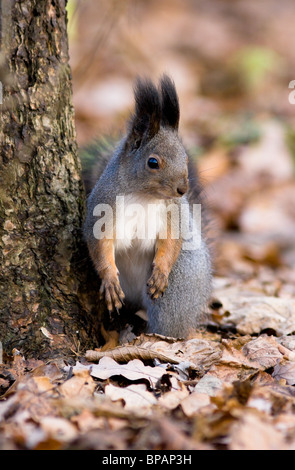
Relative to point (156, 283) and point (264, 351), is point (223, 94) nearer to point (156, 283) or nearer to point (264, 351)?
point (156, 283)

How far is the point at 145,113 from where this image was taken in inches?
116

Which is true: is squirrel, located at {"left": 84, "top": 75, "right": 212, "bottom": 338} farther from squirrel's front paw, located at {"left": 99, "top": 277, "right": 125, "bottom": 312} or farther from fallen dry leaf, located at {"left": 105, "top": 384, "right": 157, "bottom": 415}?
fallen dry leaf, located at {"left": 105, "top": 384, "right": 157, "bottom": 415}

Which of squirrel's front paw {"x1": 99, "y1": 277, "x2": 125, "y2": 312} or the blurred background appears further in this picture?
the blurred background

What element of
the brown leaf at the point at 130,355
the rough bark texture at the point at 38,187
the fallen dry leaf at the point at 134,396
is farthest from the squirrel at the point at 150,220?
the fallen dry leaf at the point at 134,396

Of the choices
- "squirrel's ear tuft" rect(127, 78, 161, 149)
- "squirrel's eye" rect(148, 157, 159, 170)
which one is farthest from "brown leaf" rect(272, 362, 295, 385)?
"squirrel's ear tuft" rect(127, 78, 161, 149)

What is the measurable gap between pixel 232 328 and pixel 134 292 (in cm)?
68

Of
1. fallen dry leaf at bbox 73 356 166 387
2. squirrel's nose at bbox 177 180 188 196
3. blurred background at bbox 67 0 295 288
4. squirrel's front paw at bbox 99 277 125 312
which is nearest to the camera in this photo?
fallen dry leaf at bbox 73 356 166 387

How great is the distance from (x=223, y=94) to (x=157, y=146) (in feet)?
26.5

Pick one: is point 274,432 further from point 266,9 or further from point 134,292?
point 266,9

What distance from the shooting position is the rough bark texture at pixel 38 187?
2.62m

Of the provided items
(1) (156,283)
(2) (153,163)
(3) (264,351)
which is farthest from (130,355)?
(2) (153,163)

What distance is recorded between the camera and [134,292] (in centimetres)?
339

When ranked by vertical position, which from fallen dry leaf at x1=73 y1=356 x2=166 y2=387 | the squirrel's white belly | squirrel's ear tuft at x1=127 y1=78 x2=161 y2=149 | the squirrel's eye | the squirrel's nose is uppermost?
squirrel's ear tuft at x1=127 y1=78 x2=161 y2=149

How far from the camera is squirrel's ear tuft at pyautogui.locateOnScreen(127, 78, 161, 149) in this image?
287 centimetres
